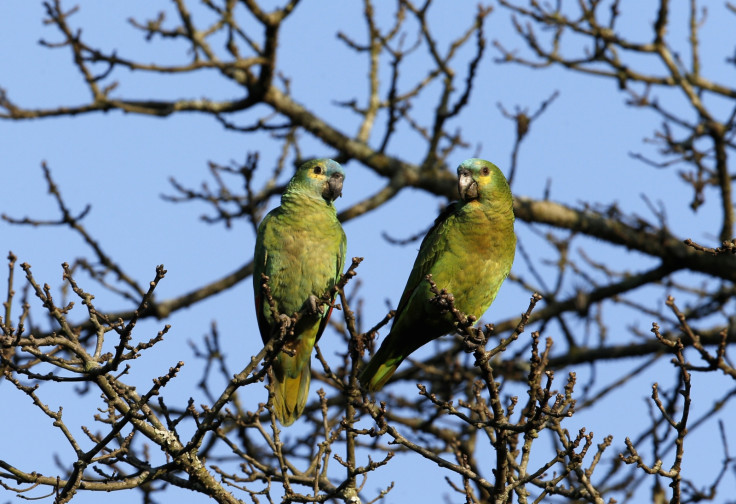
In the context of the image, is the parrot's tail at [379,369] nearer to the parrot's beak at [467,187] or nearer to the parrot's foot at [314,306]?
the parrot's foot at [314,306]

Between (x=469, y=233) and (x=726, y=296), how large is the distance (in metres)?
4.85

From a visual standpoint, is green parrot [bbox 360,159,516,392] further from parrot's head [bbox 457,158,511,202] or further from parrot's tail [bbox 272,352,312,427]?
parrot's tail [bbox 272,352,312,427]

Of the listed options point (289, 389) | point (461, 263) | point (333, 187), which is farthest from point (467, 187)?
point (289, 389)

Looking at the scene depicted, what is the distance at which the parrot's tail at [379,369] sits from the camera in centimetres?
521

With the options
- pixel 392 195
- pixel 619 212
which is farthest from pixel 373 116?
pixel 619 212

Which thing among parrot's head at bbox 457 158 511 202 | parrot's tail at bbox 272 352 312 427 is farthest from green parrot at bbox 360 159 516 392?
parrot's tail at bbox 272 352 312 427

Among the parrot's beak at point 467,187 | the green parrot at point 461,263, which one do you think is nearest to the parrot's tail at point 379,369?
the green parrot at point 461,263

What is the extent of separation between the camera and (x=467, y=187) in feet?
17.0

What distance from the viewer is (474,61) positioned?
714cm

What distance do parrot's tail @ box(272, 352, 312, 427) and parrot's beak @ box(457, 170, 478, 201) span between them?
1.61m

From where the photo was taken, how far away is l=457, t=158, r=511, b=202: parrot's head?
5176 millimetres

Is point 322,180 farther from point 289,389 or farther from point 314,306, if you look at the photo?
point 289,389

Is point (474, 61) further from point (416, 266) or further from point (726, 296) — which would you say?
point (726, 296)

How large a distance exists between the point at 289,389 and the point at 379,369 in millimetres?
675
